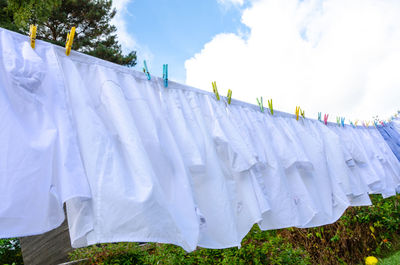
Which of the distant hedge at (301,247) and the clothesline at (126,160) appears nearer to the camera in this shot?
the clothesline at (126,160)

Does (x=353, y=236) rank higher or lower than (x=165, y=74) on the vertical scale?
lower

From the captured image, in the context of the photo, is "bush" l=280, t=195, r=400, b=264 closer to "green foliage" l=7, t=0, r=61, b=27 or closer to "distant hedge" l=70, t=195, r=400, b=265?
"distant hedge" l=70, t=195, r=400, b=265

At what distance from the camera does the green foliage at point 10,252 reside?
11.0 feet

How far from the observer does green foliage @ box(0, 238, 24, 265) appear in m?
3.35

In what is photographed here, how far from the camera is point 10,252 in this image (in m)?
3.47

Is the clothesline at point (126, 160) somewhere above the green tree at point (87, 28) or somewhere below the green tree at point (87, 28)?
below

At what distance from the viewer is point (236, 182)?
1.34 meters

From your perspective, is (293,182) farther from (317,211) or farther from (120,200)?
(120,200)

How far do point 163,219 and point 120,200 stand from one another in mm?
148

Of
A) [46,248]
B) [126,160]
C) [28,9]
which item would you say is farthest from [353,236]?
[28,9]

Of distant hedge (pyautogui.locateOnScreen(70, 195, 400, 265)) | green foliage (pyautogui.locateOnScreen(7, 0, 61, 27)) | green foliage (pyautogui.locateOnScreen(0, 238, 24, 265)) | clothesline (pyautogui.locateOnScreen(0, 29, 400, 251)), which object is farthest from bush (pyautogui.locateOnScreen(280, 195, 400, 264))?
green foliage (pyautogui.locateOnScreen(7, 0, 61, 27))

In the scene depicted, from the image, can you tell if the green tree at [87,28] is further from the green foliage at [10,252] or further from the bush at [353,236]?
the bush at [353,236]

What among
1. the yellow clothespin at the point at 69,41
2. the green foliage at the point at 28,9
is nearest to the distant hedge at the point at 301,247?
the yellow clothespin at the point at 69,41

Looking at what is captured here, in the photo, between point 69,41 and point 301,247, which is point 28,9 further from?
point 301,247
